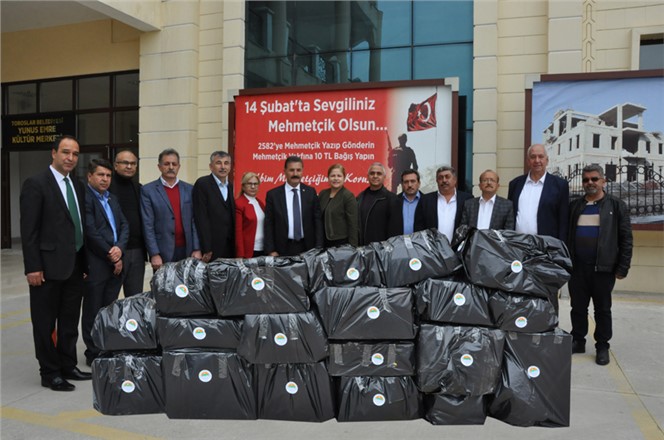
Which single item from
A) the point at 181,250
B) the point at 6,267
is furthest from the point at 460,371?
the point at 6,267

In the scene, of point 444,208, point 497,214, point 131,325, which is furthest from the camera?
point 444,208

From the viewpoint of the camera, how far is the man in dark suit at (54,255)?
3.85 metres

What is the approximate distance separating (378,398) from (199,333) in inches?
47.4

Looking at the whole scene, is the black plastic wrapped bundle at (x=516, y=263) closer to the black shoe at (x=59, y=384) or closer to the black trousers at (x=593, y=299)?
the black trousers at (x=593, y=299)

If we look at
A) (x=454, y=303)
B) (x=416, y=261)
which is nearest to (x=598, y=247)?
(x=454, y=303)

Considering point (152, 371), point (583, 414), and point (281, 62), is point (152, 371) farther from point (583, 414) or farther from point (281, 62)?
point (281, 62)

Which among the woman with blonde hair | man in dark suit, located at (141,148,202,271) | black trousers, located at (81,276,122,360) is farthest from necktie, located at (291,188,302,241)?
black trousers, located at (81,276,122,360)

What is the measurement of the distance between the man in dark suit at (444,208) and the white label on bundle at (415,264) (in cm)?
180

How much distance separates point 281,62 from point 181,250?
17.8 feet

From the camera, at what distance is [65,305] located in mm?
4168

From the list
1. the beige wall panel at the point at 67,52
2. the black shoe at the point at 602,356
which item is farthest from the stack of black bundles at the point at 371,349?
the beige wall panel at the point at 67,52

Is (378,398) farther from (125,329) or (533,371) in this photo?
(125,329)

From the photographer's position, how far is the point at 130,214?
15.6 ft

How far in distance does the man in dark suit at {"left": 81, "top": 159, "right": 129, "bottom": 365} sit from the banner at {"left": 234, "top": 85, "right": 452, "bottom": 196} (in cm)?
426
